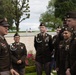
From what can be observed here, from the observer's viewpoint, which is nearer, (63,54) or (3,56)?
(3,56)

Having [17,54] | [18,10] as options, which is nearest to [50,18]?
[18,10]

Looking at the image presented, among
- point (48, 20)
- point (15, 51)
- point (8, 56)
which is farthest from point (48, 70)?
point (48, 20)

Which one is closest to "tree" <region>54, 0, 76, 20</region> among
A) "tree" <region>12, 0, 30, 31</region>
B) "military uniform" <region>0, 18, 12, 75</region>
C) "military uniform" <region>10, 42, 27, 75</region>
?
"tree" <region>12, 0, 30, 31</region>

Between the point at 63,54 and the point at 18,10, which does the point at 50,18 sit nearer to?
the point at 18,10

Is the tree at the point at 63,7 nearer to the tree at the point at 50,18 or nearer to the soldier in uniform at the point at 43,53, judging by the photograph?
the tree at the point at 50,18

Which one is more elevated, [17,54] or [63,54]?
[63,54]

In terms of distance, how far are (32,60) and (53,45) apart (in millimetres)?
6812

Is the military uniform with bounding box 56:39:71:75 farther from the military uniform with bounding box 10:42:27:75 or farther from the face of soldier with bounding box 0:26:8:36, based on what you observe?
the military uniform with bounding box 10:42:27:75

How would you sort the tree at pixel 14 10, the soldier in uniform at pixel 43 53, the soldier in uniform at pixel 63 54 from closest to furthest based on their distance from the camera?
the soldier in uniform at pixel 63 54 < the soldier in uniform at pixel 43 53 < the tree at pixel 14 10

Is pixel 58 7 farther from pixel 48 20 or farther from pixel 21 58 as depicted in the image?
pixel 21 58

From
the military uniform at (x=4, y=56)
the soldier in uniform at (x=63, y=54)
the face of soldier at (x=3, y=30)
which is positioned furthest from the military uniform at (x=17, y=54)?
the face of soldier at (x=3, y=30)

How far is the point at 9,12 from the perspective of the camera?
56.5m

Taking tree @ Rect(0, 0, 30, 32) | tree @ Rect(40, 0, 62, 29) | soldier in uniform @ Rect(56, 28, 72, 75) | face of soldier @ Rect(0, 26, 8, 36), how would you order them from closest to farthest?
face of soldier @ Rect(0, 26, 8, 36) < soldier in uniform @ Rect(56, 28, 72, 75) < tree @ Rect(0, 0, 30, 32) < tree @ Rect(40, 0, 62, 29)

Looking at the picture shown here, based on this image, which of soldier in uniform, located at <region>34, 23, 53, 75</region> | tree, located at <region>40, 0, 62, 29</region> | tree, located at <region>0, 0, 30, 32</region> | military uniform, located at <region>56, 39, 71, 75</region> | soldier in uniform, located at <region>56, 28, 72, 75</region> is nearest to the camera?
soldier in uniform, located at <region>56, 28, 72, 75</region>
